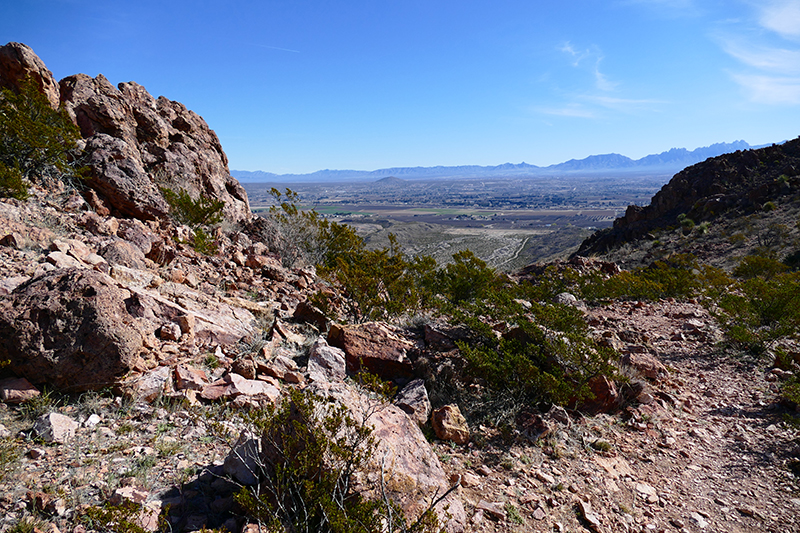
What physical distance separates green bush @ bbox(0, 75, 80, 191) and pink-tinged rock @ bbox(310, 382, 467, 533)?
875 cm

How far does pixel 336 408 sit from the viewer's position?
338 centimetres

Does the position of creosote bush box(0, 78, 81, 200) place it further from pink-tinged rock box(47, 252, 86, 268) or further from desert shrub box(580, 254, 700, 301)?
desert shrub box(580, 254, 700, 301)

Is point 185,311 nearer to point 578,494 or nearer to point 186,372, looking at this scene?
point 186,372

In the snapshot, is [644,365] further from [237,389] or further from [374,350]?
[237,389]

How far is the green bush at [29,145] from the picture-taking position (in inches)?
336

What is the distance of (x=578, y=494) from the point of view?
4.04 metres

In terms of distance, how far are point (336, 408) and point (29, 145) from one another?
10.5 metres

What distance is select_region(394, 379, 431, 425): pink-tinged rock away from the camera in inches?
186

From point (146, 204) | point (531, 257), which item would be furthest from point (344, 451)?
point (531, 257)

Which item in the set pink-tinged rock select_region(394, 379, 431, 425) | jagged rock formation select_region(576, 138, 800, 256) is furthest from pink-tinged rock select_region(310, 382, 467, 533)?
jagged rock formation select_region(576, 138, 800, 256)

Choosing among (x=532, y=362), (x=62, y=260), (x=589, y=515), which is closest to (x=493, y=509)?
(x=589, y=515)

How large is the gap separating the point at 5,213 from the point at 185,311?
14.9ft

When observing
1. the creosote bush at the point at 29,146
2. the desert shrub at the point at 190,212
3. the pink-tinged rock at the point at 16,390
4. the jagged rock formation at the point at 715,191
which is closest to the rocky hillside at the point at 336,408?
the pink-tinged rock at the point at 16,390

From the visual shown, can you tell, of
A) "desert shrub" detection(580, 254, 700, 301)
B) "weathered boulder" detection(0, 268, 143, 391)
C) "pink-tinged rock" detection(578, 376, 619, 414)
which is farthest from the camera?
"desert shrub" detection(580, 254, 700, 301)
